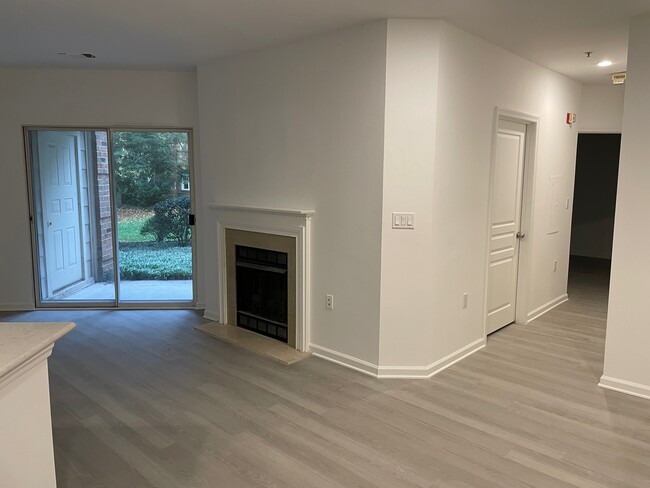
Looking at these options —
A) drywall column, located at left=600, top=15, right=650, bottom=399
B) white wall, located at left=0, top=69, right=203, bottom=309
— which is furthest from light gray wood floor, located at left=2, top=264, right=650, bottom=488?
white wall, located at left=0, top=69, right=203, bottom=309

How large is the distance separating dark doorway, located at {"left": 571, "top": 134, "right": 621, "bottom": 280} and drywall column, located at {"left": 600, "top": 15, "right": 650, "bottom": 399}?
5704 mm

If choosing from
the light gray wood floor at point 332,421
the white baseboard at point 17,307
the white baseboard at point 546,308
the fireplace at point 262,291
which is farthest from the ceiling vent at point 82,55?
the white baseboard at point 546,308

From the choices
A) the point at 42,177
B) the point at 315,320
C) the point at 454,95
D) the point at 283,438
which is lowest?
the point at 283,438

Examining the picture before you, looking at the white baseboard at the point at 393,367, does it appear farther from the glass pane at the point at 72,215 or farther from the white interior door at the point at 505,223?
the glass pane at the point at 72,215

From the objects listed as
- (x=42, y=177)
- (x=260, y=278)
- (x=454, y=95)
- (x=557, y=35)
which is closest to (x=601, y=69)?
(x=557, y=35)

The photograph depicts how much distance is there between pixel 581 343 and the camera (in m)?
4.38

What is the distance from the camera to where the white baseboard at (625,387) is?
3342mm

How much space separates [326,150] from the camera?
3807 millimetres

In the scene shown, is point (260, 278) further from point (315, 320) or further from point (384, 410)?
point (384, 410)

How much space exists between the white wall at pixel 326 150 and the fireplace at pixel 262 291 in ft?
1.28

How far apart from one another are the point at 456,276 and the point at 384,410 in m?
1.26

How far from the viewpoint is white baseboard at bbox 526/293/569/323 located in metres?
5.05

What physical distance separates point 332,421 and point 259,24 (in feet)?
9.00

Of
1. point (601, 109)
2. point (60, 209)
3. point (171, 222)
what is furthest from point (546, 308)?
point (60, 209)
